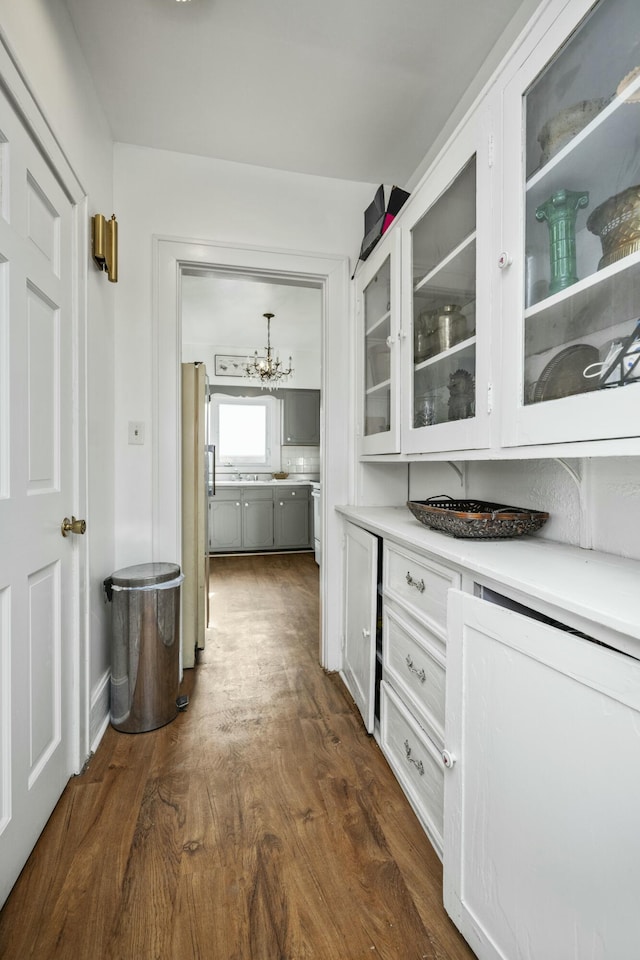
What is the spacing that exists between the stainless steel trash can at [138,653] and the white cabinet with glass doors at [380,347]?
1.15 metres

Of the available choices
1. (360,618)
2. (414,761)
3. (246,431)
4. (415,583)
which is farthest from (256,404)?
(414,761)

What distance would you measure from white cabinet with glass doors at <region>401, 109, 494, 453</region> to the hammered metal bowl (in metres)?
0.32

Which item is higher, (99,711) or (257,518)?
(257,518)

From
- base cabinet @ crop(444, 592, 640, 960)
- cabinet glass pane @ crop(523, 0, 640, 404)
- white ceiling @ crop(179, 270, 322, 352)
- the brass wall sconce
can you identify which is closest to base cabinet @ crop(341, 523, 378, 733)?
base cabinet @ crop(444, 592, 640, 960)

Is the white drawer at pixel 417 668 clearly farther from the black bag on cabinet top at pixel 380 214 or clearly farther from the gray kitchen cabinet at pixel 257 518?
the gray kitchen cabinet at pixel 257 518

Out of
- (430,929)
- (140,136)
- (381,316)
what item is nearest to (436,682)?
(430,929)

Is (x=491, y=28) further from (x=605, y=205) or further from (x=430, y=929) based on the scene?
(x=430, y=929)

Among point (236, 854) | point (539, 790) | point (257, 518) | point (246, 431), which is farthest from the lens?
point (246, 431)

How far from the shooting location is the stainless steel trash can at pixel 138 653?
Answer: 6.08 feet

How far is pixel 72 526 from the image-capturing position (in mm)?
1516

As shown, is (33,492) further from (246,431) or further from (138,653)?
(246,431)

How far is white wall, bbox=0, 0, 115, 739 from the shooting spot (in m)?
1.24

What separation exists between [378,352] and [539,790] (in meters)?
1.73

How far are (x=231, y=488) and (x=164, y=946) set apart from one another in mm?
4601
